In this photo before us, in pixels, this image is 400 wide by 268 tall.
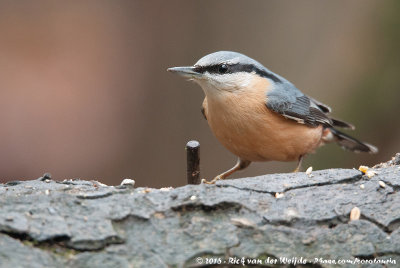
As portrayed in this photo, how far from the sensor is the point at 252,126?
4.26 m

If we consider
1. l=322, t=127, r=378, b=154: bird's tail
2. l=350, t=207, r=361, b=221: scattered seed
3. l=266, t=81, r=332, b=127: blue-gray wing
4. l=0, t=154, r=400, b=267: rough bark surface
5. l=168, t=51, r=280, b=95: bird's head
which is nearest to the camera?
l=0, t=154, r=400, b=267: rough bark surface

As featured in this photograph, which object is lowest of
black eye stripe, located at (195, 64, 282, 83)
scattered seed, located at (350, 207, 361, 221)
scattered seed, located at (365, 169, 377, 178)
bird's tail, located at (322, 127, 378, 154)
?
bird's tail, located at (322, 127, 378, 154)

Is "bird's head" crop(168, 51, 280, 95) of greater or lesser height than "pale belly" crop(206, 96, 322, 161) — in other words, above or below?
above

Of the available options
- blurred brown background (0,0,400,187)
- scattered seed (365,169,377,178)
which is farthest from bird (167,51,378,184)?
blurred brown background (0,0,400,187)

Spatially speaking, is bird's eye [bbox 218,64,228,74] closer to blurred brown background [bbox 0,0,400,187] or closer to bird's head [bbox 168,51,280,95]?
bird's head [bbox 168,51,280,95]

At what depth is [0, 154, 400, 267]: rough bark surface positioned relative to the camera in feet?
8.22

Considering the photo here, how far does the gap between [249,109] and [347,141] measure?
5.82ft

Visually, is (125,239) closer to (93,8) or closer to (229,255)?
(229,255)

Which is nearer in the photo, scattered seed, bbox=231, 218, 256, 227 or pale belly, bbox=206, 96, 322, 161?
scattered seed, bbox=231, 218, 256, 227

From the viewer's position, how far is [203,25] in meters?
7.51

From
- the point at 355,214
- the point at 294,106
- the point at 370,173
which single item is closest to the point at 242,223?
the point at 355,214

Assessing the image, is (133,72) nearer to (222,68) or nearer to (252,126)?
(222,68)

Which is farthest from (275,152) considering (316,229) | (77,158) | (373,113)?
(77,158)

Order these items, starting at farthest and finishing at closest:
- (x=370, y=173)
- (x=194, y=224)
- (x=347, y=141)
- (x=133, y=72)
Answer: (x=133, y=72) → (x=347, y=141) → (x=370, y=173) → (x=194, y=224)
